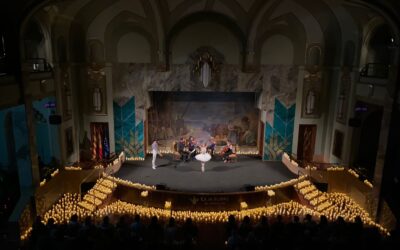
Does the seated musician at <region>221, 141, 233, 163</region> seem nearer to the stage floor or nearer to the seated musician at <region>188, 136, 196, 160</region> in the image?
the stage floor

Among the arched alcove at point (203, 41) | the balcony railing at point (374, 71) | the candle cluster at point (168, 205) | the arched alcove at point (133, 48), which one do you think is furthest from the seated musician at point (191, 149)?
the balcony railing at point (374, 71)

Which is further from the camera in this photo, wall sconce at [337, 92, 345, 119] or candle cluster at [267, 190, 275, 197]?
wall sconce at [337, 92, 345, 119]

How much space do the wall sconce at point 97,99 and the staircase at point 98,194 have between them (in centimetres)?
418

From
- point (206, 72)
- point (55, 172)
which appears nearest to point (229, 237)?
point (55, 172)

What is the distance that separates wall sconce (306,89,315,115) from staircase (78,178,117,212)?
10650 mm

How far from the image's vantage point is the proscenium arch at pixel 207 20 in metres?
17.0

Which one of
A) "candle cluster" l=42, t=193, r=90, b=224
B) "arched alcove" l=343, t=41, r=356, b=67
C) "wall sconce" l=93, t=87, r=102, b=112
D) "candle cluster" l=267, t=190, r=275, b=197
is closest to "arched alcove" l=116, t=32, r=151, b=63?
"wall sconce" l=93, t=87, r=102, b=112

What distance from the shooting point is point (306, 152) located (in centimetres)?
1867

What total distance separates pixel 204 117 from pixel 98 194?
24.3 feet

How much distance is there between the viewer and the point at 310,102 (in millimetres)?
17766

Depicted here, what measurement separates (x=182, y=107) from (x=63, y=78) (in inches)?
254

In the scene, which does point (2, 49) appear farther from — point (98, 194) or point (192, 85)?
point (192, 85)

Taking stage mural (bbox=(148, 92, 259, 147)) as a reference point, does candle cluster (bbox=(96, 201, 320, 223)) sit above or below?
below

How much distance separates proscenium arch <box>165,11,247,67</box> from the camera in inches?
670
